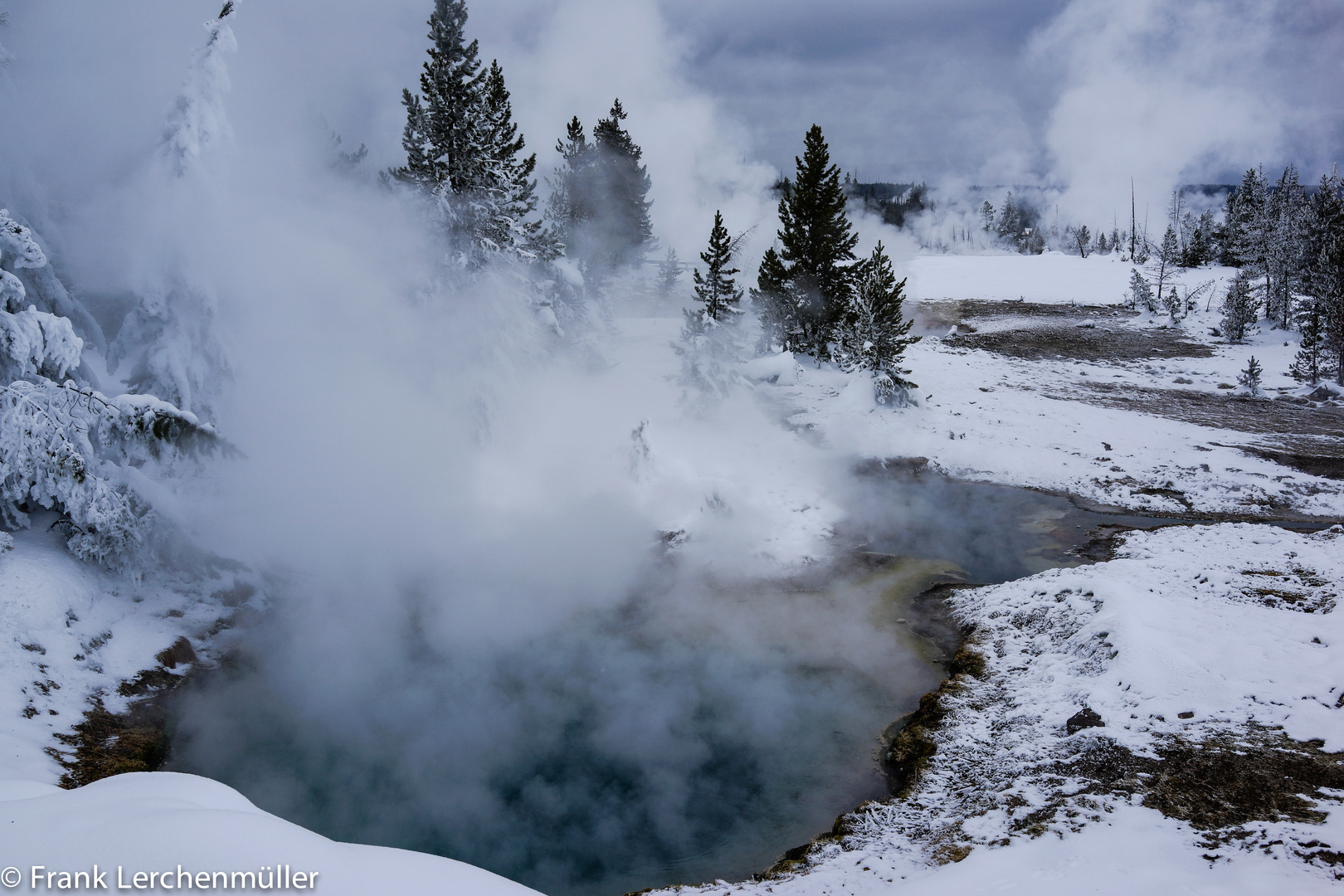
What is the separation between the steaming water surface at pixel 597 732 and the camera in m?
8.40

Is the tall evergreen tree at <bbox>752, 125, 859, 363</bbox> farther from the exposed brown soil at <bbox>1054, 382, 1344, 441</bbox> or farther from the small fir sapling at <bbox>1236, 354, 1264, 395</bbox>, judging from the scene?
the small fir sapling at <bbox>1236, 354, 1264, 395</bbox>

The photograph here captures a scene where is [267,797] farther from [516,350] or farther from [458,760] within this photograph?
[516,350]

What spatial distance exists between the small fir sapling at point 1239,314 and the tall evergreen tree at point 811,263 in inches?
998

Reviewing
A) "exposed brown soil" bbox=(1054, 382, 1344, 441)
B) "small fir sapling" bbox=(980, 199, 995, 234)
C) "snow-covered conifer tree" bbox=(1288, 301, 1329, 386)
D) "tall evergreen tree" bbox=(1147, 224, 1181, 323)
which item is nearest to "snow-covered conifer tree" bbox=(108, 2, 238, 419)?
"exposed brown soil" bbox=(1054, 382, 1344, 441)

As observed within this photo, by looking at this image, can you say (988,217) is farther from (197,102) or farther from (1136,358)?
(197,102)

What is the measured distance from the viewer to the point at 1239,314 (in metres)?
36.4

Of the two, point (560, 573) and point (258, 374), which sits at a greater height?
point (258, 374)

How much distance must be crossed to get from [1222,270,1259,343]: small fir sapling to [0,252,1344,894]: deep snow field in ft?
56.8

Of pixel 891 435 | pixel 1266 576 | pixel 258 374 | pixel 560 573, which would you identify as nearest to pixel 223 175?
pixel 258 374

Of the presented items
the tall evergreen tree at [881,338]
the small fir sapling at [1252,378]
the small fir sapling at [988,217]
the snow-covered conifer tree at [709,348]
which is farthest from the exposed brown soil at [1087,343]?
the small fir sapling at [988,217]

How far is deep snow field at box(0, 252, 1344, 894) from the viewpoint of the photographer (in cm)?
532

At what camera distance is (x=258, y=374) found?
46.9 feet

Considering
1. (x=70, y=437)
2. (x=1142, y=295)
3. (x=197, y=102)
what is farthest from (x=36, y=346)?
(x=1142, y=295)

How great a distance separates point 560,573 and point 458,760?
5.45 metres
